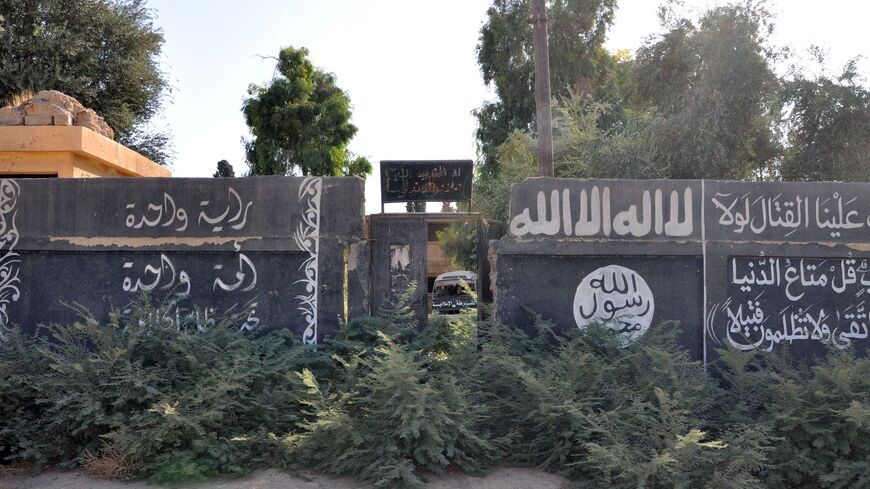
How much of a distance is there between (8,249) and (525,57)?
2081 centimetres

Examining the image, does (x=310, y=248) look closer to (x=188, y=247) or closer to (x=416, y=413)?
(x=188, y=247)

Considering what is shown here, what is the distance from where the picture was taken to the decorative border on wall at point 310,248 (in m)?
7.58

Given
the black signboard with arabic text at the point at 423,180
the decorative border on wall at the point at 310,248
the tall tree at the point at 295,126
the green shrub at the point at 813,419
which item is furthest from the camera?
the tall tree at the point at 295,126

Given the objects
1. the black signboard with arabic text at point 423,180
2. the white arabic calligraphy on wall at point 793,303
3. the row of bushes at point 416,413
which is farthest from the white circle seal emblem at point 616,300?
the black signboard with arabic text at point 423,180

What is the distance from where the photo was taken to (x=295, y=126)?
950 inches

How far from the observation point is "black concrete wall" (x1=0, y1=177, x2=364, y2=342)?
24.9ft

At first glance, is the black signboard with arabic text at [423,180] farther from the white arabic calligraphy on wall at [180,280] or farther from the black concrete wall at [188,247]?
the white arabic calligraphy on wall at [180,280]

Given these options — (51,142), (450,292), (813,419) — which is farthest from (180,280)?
(450,292)

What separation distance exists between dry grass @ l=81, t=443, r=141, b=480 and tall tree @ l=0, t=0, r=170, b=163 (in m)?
14.7

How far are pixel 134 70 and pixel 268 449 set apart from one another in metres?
16.9

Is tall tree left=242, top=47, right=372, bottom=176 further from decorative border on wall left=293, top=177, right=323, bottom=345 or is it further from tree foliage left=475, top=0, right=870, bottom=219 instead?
decorative border on wall left=293, top=177, right=323, bottom=345

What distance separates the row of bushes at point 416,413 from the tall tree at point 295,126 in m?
17.5

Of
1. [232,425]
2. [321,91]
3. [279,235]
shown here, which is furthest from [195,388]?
[321,91]

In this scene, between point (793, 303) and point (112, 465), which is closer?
point (112, 465)
